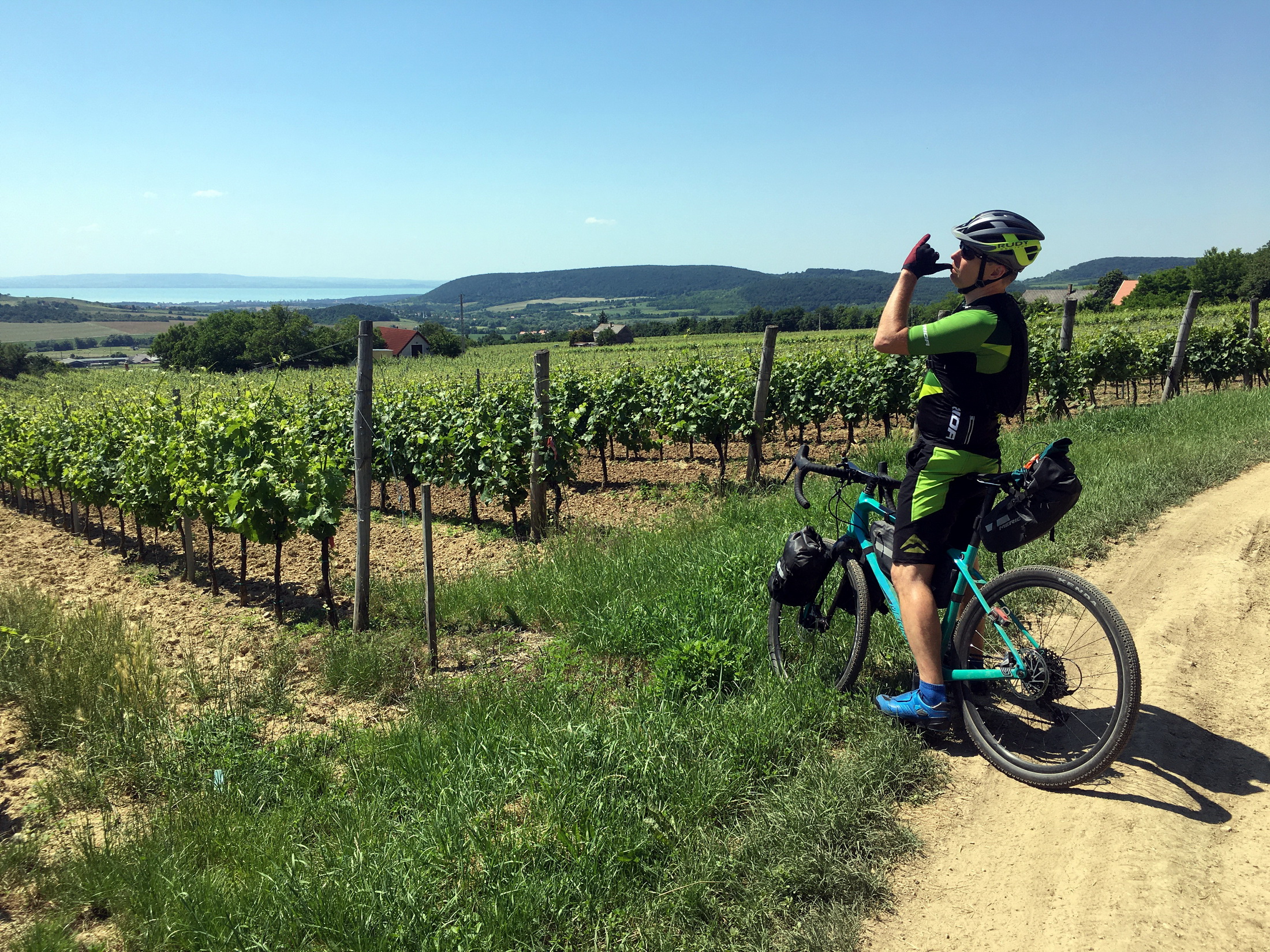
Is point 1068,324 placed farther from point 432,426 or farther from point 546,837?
point 546,837

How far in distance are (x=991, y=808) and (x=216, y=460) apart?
7.25 metres

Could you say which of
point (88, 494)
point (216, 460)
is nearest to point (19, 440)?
point (88, 494)

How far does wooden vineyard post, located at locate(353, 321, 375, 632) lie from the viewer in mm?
5574

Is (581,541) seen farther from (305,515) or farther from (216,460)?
(216,460)

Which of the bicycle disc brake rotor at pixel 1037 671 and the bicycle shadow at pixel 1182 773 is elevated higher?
the bicycle disc brake rotor at pixel 1037 671

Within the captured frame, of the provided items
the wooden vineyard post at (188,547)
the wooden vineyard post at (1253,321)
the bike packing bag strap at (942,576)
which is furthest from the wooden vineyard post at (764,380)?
the wooden vineyard post at (1253,321)

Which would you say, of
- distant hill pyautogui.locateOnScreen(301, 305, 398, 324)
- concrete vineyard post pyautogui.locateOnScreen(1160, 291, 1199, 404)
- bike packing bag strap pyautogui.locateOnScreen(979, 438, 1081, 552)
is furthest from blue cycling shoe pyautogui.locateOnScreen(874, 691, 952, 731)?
distant hill pyautogui.locateOnScreen(301, 305, 398, 324)

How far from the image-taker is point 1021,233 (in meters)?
2.68

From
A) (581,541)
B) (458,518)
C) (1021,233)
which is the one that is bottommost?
(458,518)

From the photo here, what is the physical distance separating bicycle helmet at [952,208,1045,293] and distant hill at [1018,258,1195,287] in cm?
14789

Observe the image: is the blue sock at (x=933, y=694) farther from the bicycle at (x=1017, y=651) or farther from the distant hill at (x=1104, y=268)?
the distant hill at (x=1104, y=268)

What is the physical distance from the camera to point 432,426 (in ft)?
36.6

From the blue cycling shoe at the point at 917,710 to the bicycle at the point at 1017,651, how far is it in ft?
0.36

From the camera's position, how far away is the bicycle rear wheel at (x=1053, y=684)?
249 centimetres
